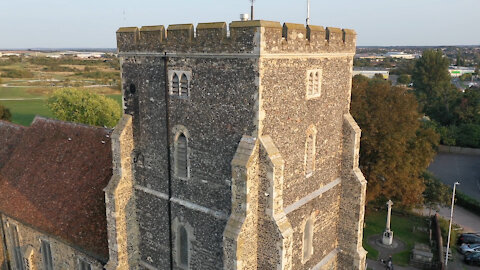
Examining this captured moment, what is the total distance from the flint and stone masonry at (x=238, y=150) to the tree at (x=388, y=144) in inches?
485

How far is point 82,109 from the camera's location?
41.8 m

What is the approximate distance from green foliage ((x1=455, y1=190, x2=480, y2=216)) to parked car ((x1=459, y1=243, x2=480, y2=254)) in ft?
25.8

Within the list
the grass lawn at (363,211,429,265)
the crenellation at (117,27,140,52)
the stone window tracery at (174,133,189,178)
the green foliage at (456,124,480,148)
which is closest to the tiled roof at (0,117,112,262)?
the stone window tracery at (174,133,189,178)

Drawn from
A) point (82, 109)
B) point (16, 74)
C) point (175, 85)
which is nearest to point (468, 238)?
point (175, 85)

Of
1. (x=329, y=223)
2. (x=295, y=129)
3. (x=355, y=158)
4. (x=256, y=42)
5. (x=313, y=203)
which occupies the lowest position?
(x=329, y=223)

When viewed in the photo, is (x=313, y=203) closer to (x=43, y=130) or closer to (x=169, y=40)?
(x=169, y=40)

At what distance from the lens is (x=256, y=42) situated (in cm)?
980

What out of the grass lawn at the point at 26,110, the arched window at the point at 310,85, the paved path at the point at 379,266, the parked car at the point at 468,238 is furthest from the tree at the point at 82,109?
the parked car at the point at 468,238

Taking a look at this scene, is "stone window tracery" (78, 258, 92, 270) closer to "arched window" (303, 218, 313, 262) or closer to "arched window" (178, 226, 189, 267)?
"arched window" (178, 226, 189, 267)

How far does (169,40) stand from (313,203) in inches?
290

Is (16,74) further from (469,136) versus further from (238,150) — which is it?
(238,150)

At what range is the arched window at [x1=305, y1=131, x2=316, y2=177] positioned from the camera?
12760 millimetres

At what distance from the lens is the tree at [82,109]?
4109 cm

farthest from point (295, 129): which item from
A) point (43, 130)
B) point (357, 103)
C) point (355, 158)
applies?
point (357, 103)
